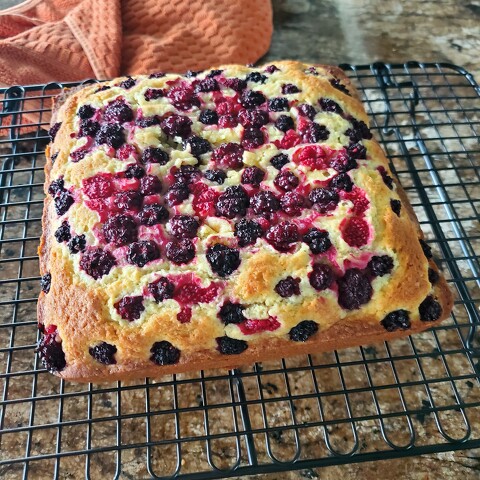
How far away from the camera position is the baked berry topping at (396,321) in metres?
1.52

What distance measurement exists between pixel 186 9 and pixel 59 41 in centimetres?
61

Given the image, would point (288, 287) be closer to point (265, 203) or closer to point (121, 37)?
point (265, 203)

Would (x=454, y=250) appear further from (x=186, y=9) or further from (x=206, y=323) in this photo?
(x=186, y=9)

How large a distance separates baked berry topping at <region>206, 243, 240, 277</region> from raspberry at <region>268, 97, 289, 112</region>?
0.57 m

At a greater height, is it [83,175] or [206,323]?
[83,175]

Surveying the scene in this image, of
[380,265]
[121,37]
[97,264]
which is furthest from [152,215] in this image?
[121,37]

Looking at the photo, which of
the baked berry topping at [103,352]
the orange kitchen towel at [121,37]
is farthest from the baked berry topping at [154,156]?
the orange kitchen towel at [121,37]

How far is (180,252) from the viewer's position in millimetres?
1480

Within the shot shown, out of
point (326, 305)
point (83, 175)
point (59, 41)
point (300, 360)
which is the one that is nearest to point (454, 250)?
point (300, 360)

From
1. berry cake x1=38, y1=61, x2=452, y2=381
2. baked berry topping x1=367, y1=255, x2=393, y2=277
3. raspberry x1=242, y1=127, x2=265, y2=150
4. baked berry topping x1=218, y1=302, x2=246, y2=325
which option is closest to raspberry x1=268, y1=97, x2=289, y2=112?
berry cake x1=38, y1=61, x2=452, y2=381

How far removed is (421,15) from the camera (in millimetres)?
3379

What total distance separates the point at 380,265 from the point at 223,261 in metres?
0.41

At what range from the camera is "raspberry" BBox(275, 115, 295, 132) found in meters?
1.76

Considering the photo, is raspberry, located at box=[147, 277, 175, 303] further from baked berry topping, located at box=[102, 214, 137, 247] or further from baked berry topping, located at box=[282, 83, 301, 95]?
baked berry topping, located at box=[282, 83, 301, 95]
